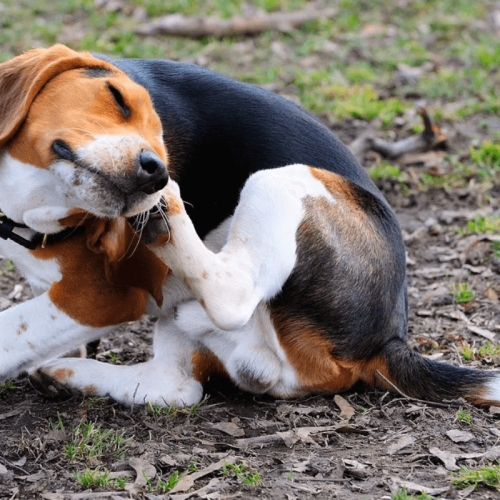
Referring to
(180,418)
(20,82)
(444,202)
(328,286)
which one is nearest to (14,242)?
(20,82)

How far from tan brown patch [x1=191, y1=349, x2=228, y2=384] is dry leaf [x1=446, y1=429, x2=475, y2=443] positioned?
1.10m

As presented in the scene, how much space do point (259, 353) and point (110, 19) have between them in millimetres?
6506

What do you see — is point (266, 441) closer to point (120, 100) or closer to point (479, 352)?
point (479, 352)

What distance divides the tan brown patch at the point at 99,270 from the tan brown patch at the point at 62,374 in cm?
33

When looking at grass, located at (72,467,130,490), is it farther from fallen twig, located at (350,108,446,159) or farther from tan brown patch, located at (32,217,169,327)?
fallen twig, located at (350,108,446,159)

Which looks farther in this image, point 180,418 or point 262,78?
point 262,78

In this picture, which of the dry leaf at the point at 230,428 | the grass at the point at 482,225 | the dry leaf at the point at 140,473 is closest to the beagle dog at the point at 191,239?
the dry leaf at the point at 230,428

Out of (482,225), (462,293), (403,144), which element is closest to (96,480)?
(462,293)

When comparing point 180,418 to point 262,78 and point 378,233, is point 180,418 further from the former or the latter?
point 262,78

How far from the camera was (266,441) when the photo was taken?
11.6 feet

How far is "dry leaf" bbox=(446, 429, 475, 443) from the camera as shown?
3486mm

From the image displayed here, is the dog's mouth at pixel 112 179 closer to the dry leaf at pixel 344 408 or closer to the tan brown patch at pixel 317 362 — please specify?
the tan brown patch at pixel 317 362

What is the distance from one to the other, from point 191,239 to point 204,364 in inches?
29.8

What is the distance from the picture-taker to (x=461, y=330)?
15.5 ft
